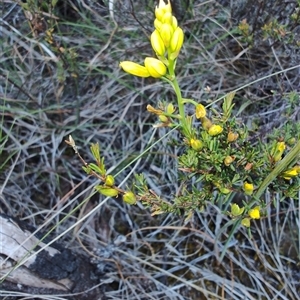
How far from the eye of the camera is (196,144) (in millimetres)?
958

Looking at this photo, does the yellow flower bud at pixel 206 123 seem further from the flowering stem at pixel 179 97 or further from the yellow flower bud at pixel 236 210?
the yellow flower bud at pixel 236 210

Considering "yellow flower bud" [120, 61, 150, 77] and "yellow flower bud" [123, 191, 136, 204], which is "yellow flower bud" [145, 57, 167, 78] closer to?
"yellow flower bud" [120, 61, 150, 77]

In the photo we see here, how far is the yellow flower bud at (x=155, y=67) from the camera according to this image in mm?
848

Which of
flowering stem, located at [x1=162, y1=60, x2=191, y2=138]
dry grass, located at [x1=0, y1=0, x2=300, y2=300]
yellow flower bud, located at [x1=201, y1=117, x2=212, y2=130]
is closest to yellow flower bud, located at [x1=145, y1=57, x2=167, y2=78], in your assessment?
flowering stem, located at [x1=162, y1=60, x2=191, y2=138]

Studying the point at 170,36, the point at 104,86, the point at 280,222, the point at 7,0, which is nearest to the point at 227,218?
the point at 280,222

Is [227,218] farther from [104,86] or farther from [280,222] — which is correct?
[104,86]

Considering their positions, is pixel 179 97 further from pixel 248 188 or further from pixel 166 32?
pixel 248 188

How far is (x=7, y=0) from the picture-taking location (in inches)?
65.6

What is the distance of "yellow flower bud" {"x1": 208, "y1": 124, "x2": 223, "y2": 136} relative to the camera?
0.94 m

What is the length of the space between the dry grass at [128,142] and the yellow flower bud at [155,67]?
59 centimetres

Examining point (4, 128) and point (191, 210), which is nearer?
point (191, 210)

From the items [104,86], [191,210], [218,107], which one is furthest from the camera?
[104,86]

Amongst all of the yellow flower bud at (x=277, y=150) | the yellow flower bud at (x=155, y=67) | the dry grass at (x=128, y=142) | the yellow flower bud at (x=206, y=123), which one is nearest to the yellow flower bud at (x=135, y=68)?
the yellow flower bud at (x=155, y=67)

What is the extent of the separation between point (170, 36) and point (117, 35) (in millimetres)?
948
